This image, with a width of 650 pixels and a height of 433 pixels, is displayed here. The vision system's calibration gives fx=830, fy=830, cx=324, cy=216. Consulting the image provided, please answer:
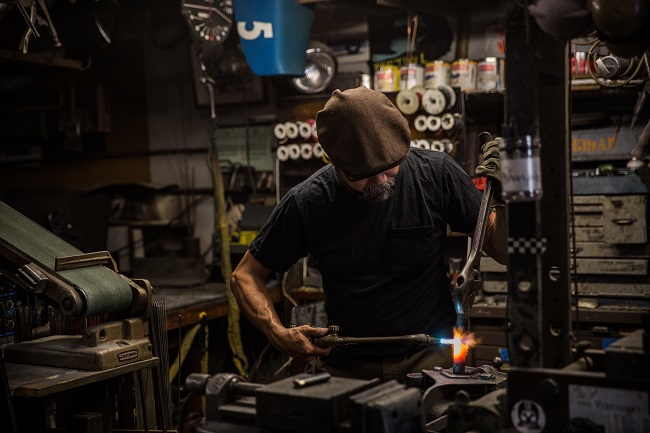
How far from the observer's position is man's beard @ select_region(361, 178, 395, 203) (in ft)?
9.95

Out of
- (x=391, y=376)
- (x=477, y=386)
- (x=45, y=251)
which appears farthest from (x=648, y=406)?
(x=45, y=251)

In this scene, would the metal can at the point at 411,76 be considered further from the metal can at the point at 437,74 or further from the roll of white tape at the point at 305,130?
the roll of white tape at the point at 305,130

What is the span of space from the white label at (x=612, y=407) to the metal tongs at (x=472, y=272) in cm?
76

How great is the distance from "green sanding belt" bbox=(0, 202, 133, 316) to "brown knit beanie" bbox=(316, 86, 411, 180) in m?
0.91

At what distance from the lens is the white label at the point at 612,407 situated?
1676 millimetres

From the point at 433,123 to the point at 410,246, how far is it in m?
2.22

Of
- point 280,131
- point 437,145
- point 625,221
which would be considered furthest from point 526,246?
point 280,131

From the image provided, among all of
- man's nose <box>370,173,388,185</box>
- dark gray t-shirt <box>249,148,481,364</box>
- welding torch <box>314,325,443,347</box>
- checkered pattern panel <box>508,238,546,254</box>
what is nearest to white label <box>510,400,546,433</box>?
checkered pattern panel <box>508,238,546,254</box>

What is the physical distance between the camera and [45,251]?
2975 millimetres

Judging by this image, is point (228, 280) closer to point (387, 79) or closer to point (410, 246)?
point (387, 79)

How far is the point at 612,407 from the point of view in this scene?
171cm

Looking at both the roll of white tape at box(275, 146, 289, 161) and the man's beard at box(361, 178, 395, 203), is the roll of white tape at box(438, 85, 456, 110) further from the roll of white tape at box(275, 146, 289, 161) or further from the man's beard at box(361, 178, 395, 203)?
the man's beard at box(361, 178, 395, 203)

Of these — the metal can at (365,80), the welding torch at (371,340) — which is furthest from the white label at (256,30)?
the welding torch at (371,340)

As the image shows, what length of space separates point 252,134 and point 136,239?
1.30 meters
